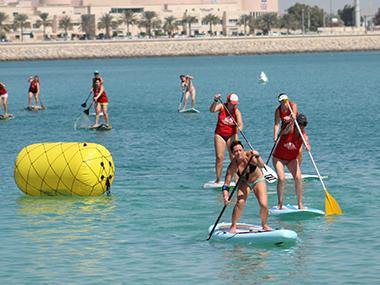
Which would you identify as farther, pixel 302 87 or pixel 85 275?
pixel 302 87

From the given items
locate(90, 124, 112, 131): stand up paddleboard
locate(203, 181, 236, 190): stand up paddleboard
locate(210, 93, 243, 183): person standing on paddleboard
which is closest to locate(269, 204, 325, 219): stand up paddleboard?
locate(210, 93, 243, 183): person standing on paddleboard

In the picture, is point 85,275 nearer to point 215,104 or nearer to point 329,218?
point 329,218

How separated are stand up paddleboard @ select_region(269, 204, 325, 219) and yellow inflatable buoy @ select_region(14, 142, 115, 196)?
3.91 meters

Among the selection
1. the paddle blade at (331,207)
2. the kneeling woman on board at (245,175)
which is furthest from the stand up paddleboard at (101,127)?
the kneeling woman on board at (245,175)

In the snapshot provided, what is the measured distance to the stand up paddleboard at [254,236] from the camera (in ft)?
60.1

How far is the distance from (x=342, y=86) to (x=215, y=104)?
6262 centimetres

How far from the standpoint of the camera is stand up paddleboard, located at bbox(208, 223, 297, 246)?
18312mm

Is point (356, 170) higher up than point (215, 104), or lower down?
lower down

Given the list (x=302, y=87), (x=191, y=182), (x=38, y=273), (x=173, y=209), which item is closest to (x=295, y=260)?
(x=38, y=273)

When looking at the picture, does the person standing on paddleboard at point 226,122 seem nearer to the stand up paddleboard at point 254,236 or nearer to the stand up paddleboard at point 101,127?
the stand up paddleboard at point 254,236

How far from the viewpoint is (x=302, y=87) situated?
3356 inches

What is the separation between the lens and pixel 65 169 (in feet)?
75.6

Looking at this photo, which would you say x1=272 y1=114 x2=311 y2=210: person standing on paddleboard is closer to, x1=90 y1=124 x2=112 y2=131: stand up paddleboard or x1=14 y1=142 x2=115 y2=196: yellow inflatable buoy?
x1=14 y1=142 x2=115 y2=196: yellow inflatable buoy

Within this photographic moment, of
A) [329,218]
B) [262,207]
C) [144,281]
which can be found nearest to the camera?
[144,281]
